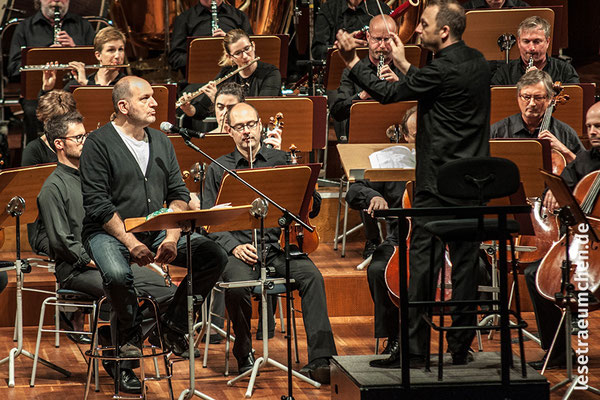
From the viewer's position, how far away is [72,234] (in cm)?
458

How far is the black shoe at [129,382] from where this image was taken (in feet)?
13.8

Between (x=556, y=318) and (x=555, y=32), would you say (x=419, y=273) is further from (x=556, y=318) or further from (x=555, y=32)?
(x=555, y=32)

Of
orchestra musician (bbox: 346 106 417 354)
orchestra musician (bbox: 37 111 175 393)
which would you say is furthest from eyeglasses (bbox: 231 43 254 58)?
orchestra musician (bbox: 37 111 175 393)

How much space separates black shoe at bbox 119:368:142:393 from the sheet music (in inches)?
57.4

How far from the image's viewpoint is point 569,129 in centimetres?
523

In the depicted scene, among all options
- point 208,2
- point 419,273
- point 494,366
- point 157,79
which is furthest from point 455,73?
point 157,79

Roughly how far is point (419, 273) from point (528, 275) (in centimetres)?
119

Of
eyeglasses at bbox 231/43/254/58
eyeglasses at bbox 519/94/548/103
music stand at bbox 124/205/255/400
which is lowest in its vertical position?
music stand at bbox 124/205/255/400

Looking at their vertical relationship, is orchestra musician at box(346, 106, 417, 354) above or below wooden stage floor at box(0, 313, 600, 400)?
above

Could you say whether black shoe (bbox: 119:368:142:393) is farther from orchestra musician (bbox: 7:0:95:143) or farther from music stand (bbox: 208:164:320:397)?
orchestra musician (bbox: 7:0:95:143)

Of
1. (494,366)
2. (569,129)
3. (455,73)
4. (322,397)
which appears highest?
(455,73)

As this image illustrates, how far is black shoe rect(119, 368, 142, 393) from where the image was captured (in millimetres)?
4203

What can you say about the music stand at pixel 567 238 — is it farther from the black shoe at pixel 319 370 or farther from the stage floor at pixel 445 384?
the black shoe at pixel 319 370

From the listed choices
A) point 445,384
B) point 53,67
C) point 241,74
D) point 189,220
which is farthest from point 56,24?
point 445,384
